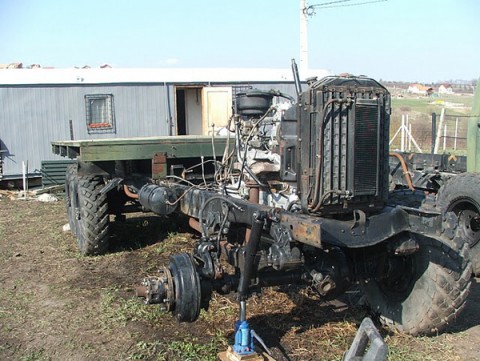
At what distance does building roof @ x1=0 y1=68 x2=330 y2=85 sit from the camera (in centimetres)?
1338

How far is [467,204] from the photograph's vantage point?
6059 millimetres

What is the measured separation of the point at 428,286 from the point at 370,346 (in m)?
1.53

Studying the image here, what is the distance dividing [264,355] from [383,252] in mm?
1171

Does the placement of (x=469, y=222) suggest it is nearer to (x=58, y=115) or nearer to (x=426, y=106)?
(x=58, y=115)

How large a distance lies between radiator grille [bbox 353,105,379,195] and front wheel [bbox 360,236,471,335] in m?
0.70

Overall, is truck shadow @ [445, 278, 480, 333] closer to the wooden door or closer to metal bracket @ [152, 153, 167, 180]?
metal bracket @ [152, 153, 167, 180]

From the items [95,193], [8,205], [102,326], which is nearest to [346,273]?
[102,326]

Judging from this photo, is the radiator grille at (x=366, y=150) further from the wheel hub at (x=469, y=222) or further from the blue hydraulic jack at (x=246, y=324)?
Answer: the wheel hub at (x=469, y=222)

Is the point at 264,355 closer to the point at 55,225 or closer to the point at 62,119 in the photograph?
the point at 55,225

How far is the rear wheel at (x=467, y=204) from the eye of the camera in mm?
5820

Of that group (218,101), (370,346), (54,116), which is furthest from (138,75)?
(370,346)

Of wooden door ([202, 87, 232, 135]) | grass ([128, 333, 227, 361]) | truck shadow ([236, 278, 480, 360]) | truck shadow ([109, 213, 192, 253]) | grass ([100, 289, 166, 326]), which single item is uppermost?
wooden door ([202, 87, 232, 135])

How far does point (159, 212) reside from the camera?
5.78 metres

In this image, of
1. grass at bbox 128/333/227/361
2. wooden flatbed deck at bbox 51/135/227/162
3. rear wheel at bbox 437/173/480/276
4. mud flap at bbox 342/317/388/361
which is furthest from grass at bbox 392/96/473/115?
mud flap at bbox 342/317/388/361
